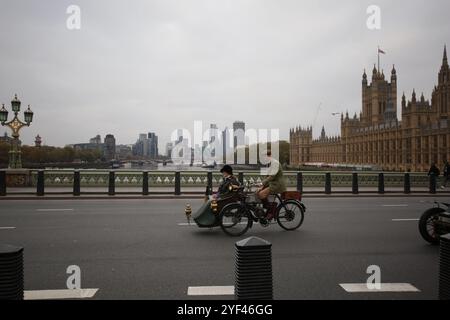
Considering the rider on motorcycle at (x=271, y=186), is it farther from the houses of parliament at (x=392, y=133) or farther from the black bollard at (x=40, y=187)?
the houses of parliament at (x=392, y=133)

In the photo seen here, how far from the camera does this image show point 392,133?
3167 inches

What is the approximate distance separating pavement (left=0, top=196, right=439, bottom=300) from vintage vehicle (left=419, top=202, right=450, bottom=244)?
265mm

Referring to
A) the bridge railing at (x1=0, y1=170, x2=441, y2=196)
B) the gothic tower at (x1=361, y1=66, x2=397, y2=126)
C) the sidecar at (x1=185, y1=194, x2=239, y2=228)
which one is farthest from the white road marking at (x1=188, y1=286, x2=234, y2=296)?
the gothic tower at (x1=361, y1=66, x2=397, y2=126)

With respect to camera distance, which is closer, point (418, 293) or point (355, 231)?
point (418, 293)

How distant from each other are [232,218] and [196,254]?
2.34 metres

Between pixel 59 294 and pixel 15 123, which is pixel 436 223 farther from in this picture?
pixel 15 123

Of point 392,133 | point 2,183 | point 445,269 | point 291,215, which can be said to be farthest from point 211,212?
point 392,133

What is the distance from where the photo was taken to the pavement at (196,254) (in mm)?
5434

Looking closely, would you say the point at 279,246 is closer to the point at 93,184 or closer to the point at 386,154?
the point at 93,184

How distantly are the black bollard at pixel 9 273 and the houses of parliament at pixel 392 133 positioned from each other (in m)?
65.1
